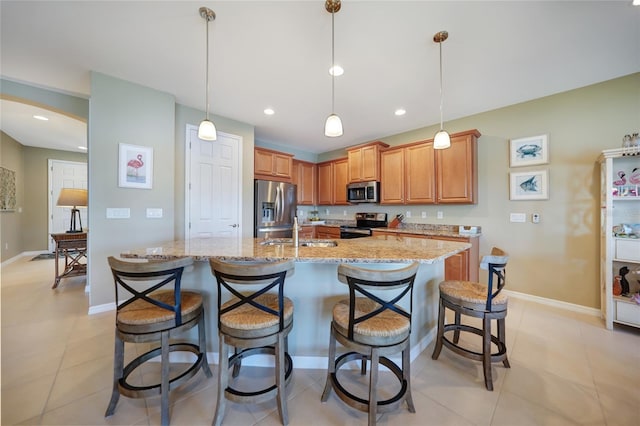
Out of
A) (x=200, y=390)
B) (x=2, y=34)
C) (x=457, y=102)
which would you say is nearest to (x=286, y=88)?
(x=457, y=102)

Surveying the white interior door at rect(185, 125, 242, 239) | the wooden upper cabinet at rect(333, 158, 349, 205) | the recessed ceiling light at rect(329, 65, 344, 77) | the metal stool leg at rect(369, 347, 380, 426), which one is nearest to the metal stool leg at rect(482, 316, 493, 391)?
the metal stool leg at rect(369, 347, 380, 426)

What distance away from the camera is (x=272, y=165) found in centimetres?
466

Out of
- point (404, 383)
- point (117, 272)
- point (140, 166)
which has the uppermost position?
point (140, 166)

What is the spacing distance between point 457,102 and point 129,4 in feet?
12.2

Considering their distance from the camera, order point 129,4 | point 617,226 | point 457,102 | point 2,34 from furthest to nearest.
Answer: point 457,102 → point 617,226 → point 2,34 → point 129,4

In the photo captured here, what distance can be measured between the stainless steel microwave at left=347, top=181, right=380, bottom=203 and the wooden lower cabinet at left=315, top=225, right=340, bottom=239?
2.35 feet

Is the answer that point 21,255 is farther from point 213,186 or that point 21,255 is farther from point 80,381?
point 80,381

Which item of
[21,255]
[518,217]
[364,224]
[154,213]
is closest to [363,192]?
[364,224]

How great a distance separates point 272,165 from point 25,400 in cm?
395

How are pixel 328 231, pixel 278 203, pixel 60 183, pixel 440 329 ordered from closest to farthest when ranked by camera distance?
pixel 440 329
pixel 278 203
pixel 328 231
pixel 60 183

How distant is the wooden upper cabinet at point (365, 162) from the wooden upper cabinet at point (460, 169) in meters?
1.12

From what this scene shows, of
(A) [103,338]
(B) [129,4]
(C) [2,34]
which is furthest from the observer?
(A) [103,338]

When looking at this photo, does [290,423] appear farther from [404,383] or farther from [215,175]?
[215,175]

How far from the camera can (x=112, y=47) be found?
2254 millimetres
